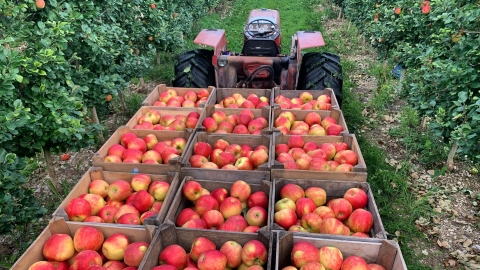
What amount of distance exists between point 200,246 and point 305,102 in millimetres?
2667

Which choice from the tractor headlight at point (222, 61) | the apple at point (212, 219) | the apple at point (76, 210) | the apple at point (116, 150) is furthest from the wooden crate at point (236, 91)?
the apple at point (76, 210)

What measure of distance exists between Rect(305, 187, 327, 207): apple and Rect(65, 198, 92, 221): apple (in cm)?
162

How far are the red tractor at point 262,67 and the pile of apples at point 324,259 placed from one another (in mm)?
3064

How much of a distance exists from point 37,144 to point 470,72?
13.5 ft

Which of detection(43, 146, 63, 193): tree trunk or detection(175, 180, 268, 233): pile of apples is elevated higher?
detection(175, 180, 268, 233): pile of apples

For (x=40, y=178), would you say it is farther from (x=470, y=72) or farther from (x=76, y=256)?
(x=470, y=72)

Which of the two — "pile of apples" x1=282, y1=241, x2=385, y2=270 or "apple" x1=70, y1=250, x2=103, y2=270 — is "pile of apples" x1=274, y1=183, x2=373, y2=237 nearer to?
"pile of apples" x1=282, y1=241, x2=385, y2=270

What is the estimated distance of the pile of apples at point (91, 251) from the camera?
6.91 ft

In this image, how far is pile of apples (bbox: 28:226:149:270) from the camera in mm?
2105

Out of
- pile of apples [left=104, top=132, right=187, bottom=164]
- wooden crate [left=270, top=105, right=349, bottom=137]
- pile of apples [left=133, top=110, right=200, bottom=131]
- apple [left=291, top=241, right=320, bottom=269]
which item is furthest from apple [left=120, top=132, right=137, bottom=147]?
apple [left=291, top=241, right=320, bottom=269]

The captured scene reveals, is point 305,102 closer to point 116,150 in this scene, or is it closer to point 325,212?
point 325,212

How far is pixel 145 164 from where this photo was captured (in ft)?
9.57

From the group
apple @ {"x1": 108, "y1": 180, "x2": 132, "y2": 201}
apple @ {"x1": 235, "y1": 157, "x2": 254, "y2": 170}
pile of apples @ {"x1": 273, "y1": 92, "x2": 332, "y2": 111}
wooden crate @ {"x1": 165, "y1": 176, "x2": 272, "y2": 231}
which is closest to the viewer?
wooden crate @ {"x1": 165, "y1": 176, "x2": 272, "y2": 231}

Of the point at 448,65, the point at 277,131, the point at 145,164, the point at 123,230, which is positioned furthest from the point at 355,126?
the point at 123,230
